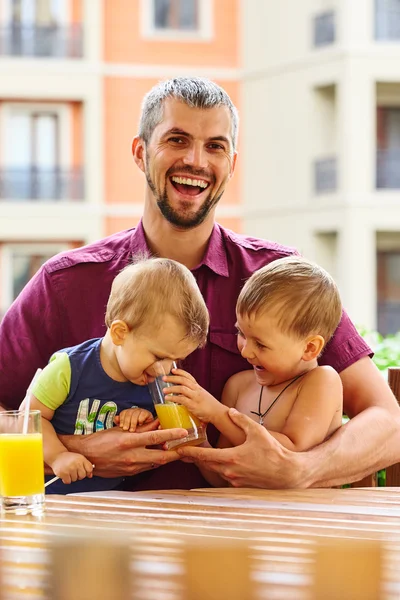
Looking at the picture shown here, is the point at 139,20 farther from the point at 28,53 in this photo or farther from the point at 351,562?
the point at 351,562

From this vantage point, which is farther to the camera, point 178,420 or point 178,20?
point 178,20

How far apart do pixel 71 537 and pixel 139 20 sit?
11.8m

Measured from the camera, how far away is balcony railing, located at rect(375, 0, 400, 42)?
11.1 m

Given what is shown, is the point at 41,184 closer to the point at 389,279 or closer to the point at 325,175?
the point at 325,175

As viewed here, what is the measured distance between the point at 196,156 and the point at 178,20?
10334 mm

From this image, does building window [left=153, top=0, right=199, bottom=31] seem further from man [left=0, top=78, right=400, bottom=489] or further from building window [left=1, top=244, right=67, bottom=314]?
man [left=0, top=78, right=400, bottom=489]

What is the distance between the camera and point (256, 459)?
150 cm

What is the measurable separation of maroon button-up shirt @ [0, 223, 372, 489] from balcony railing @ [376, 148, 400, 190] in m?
9.57

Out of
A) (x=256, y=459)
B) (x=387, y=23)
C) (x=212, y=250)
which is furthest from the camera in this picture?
(x=387, y=23)

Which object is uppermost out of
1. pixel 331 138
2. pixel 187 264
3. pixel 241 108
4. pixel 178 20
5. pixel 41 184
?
pixel 178 20

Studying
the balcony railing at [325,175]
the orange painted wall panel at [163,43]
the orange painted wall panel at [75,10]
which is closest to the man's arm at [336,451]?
the balcony railing at [325,175]

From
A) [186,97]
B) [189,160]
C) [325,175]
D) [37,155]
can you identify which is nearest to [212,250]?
[189,160]

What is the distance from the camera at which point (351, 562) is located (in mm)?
A: 327

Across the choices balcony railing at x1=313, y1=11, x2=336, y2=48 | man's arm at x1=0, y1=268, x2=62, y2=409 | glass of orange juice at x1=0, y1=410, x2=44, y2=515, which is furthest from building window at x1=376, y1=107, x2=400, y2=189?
glass of orange juice at x1=0, y1=410, x2=44, y2=515
